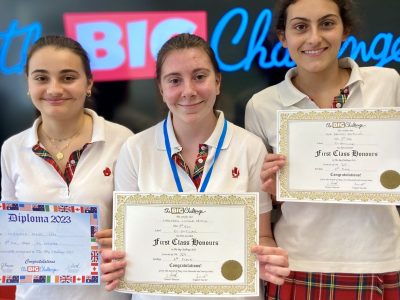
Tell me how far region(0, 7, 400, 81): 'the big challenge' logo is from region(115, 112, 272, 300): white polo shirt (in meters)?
0.84

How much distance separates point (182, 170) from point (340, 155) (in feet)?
2.10

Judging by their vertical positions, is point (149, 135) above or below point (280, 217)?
above

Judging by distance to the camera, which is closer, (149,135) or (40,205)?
(40,205)

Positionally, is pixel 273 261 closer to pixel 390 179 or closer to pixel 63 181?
pixel 390 179

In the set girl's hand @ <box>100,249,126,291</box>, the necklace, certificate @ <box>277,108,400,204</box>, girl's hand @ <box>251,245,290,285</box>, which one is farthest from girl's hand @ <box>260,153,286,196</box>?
the necklace

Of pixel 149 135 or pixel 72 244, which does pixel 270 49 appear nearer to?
pixel 149 135

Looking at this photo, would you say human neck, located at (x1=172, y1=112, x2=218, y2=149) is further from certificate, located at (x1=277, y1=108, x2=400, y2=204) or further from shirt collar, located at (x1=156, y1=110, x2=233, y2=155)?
certificate, located at (x1=277, y1=108, x2=400, y2=204)

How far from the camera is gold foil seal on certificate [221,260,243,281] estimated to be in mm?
1524

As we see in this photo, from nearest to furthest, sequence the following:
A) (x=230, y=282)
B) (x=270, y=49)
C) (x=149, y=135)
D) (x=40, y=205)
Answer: (x=230, y=282) < (x=40, y=205) < (x=149, y=135) < (x=270, y=49)

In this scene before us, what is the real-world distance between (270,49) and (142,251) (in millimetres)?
1499

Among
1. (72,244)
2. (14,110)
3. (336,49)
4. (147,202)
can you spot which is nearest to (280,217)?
(147,202)

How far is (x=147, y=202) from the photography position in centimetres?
156

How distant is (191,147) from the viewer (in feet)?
5.82

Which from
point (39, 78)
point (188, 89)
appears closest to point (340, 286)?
point (188, 89)
